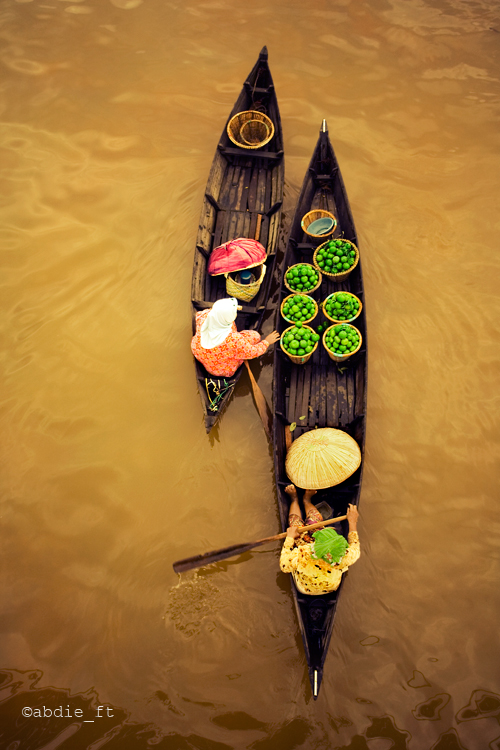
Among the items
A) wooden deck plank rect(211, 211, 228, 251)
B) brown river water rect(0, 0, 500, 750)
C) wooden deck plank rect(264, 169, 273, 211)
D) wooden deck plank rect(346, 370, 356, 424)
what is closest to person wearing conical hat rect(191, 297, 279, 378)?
brown river water rect(0, 0, 500, 750)

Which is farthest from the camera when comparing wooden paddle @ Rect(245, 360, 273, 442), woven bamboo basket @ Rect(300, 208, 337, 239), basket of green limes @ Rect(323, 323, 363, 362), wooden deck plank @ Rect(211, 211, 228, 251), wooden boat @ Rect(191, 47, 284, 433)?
wooden deck plank @ Rect(211, 211, 228, 251)

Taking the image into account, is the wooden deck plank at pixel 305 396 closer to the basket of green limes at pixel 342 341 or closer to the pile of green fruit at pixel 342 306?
the basket of green limes at pixel 342 341

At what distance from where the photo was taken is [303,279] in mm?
5578

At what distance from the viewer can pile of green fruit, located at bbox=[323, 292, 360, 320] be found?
539cm

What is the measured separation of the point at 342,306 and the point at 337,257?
0.74 m

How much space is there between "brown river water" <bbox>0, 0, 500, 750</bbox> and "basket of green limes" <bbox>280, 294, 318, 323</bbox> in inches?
41.9

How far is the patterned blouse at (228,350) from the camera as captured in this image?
199 inches

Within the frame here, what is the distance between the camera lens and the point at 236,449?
19.1ft

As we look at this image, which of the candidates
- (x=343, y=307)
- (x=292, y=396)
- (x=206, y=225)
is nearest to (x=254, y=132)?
(x=206, y=225)

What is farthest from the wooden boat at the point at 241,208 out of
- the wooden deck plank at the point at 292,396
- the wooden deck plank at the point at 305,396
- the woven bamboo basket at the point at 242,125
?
the wooden deck plank at the point at 305,396

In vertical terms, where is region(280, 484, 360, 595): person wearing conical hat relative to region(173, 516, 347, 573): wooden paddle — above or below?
above

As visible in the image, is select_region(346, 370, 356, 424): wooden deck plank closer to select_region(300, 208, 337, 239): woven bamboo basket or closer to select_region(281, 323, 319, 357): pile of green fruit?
select_region(281, 323, 319, 357): pile of green fruit

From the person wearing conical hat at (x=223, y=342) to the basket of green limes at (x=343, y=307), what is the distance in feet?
2.65

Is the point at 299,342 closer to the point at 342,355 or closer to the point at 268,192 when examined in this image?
the point at 342,355
